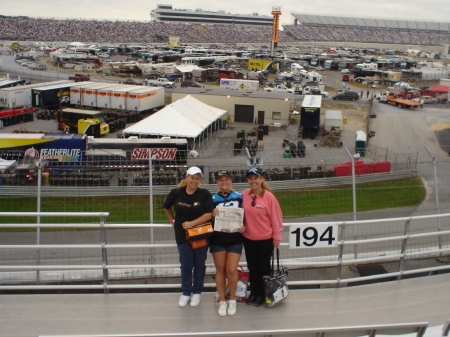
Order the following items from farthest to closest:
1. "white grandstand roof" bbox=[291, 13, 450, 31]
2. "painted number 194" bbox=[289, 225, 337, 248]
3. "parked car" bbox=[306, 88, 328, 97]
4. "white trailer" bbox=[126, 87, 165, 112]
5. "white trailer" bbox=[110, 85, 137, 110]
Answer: "white grandstand roof" bbox=[291, 13, 450, 31]
"parked car" bbox=[306, 88, 328, 97]
"white trailer" bbox=[110, 85, 137, 110]
"white trailer" bbox=[126, 87, 165, 112]
"painted number 194" bbox=[289, 225, 337, 248]

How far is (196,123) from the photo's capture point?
21.4 metres

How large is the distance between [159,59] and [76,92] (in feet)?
119

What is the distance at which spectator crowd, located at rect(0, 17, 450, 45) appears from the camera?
108375mm

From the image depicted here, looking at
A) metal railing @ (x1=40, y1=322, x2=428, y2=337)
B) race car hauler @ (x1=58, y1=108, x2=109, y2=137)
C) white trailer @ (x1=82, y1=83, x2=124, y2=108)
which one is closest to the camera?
metal railing @ (x1=40, y1=322, x2=428, y2=337)

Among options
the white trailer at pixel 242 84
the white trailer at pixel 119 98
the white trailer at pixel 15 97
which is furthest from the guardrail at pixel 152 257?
the white trailer at pixel 242 84

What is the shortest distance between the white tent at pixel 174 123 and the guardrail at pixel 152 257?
1165 cm

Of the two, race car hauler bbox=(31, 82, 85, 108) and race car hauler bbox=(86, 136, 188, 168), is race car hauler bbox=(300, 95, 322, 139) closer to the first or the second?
race car hauler bbox=(86, 136, 188, 168)

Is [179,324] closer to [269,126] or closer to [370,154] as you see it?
[370,154]

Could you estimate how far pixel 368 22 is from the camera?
14512 centimetres

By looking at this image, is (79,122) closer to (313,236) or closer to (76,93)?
(76,93)

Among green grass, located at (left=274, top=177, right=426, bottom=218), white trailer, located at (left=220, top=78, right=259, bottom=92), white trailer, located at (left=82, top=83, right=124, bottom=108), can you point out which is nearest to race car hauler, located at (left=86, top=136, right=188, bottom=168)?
green grass, located at (left=274, top=177, right=426, bottom=218)

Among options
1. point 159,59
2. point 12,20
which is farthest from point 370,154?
point 12,20

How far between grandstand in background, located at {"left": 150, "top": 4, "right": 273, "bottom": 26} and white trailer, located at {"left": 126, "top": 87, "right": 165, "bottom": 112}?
11473 centimetres

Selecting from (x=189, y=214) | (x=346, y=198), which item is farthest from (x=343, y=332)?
(x=346, y=198)
